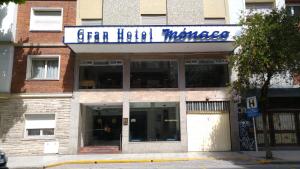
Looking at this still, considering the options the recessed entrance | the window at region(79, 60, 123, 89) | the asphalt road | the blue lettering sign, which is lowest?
the asphalt road

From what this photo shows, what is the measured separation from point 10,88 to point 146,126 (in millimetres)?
8256

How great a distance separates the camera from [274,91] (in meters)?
19.1

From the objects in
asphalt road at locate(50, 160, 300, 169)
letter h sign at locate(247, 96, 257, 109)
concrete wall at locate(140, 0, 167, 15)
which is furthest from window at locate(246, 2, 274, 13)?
asphalt road at locate(50, 160, 300, 169)

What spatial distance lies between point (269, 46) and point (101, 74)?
32.1ft

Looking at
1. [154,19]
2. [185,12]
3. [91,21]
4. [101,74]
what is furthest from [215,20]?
[101,74]

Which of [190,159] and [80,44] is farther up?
[80,44]

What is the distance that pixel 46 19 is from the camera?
19812mm

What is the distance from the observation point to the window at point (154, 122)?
753 inches

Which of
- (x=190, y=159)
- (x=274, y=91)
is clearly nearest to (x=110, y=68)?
(x=190, y=159)

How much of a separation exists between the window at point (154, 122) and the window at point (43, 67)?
5.12 meters

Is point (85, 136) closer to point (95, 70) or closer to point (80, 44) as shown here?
point (95, 70)

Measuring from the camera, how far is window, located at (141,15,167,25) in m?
20.1

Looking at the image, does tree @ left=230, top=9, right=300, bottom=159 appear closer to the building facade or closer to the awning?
the awning

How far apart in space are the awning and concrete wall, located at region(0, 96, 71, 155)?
383 cm
